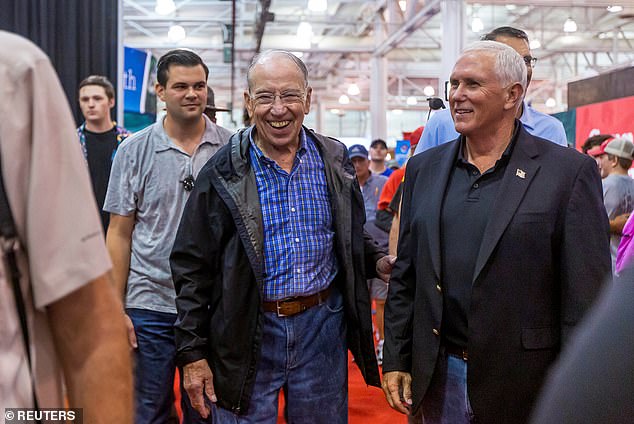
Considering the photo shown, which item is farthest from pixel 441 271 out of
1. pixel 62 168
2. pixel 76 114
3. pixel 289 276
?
pixel 76 114

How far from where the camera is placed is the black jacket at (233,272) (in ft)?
7.57

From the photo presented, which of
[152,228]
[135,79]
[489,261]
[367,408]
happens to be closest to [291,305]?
[489,261]

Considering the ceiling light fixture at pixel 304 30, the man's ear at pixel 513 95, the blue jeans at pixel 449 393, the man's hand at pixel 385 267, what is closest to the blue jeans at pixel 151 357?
the man's hand at pixel 385 267

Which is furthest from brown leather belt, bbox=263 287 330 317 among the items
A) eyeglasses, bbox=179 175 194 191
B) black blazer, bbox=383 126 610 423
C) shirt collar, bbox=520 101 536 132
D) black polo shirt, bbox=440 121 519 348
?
shirt collar, bbox=520 101 536 132

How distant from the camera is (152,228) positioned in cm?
285

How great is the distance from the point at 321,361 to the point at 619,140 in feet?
11.4

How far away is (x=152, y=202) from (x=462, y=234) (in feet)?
4.21

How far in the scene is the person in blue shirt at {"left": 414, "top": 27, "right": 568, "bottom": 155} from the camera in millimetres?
2788

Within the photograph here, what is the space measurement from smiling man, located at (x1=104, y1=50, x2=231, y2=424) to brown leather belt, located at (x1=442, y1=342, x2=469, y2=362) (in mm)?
1139

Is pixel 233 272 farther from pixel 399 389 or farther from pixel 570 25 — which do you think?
pixel 570 25

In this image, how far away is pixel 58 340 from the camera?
3.31ft

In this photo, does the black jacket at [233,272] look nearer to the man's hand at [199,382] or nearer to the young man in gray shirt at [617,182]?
the man's hand at [199,382]

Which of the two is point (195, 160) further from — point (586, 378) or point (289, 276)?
point (586, 378)

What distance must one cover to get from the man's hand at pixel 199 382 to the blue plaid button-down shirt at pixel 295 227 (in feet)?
1.03
